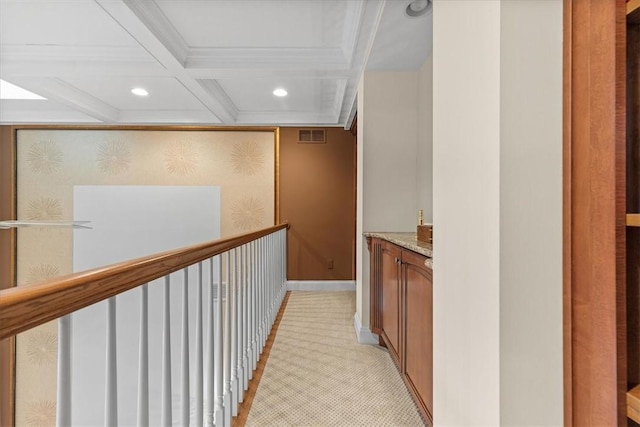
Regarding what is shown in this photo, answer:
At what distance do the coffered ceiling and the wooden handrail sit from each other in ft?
5.95

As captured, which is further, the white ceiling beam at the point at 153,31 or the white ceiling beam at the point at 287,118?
the white ceiling beam at the point at 287,118

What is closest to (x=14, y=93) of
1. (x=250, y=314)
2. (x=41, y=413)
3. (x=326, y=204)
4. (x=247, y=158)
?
(x=247, y=158)

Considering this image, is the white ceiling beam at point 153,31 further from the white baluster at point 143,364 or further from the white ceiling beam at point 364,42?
the white baluster at point 143,364

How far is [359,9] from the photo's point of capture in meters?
2.04

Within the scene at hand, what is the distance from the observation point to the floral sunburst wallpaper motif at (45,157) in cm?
459

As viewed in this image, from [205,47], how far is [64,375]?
8.91 ft

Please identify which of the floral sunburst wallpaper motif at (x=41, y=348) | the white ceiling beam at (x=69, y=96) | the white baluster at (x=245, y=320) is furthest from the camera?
the floral sunburst wallpaper motif at (x=41, y=348)

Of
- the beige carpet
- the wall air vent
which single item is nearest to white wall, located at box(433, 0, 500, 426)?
the beige carpet

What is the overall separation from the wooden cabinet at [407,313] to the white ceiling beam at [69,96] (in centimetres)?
364

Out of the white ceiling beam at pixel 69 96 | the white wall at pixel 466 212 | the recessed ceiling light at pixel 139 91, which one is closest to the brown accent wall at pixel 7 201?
the white ceiling beam at pixel 69 96

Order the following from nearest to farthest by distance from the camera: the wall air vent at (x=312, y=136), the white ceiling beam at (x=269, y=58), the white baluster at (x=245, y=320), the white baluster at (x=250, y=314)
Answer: the white baluster at (x=245, y=320) < the white baluster at (x=250, y=314) < the white ceiling beam at (x=269, y=58) < the wall air vent at (x=312, y=136)

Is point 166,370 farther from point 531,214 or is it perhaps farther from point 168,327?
point 531,214

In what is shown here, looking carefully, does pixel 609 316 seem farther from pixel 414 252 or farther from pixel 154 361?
pixel 154 361

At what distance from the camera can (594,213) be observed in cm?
66
